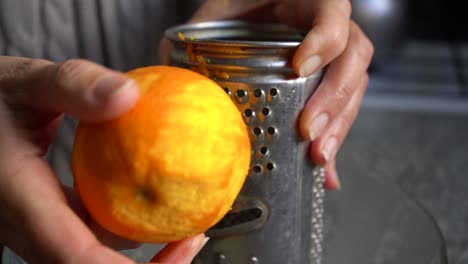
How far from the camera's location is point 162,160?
1.16ft

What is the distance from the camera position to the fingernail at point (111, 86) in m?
0.33

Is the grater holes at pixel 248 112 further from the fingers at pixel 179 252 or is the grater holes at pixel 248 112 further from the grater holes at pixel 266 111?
the fingers at pixel 179 252

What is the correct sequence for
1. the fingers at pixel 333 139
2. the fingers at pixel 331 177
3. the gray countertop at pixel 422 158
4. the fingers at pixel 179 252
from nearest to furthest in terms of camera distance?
the fingers at pixel 179 252
the fingers at pixel 333 139
the fingers at pixel 331 177
the gray countertop at pixel 422 158

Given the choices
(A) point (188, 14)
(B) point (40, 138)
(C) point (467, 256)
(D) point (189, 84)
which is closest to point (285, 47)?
(D) point (189, 84)

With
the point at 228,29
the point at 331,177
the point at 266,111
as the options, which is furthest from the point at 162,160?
the point at 331,177

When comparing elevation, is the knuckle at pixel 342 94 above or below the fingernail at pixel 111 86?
below

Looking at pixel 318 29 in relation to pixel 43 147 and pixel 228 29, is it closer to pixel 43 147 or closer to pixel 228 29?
pixel 228 29

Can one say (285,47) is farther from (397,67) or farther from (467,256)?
(397,67)

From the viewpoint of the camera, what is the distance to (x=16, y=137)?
15.4 inches

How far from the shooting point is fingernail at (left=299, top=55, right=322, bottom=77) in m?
0.48

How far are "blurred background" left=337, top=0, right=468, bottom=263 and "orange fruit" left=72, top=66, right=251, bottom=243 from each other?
41 centimetres

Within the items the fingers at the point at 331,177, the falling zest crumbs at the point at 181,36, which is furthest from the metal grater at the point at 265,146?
the fingers at the point at 331,177

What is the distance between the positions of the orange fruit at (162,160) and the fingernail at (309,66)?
11cm

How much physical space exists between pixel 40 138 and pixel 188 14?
3.21 feet
